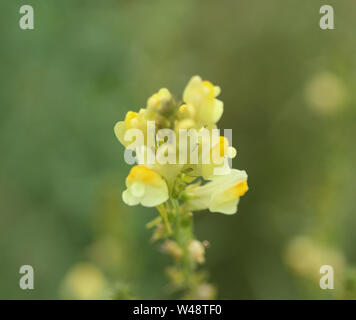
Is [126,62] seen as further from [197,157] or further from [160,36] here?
[197,157]

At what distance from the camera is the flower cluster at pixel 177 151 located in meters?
1.98

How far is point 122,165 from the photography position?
15.1ft

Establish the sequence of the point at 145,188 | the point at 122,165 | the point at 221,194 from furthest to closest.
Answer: the point at 122,165, the point at 221,194, the point at 145,188

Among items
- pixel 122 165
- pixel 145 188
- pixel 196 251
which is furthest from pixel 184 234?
Result: pixel 122 165

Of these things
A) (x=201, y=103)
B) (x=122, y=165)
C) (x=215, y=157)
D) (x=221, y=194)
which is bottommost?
(x=221, y=194)

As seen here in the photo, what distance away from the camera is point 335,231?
13.1 ft

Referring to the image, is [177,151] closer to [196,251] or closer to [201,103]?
[201,103]

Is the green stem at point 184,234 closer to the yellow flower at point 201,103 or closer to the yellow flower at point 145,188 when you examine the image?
the yellow flower at point 145,188

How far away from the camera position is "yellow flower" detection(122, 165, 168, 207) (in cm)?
197

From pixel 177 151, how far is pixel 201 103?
0.74ft

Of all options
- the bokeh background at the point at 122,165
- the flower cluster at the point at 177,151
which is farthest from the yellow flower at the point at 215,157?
the bokeh background at the point at 122,165

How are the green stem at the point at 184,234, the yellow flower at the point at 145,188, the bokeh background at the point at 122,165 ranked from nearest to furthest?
1. the yellow flower at the point at 145,188
2. the green stem at the point at 184,234
3. the bokeh background at the point at 122,165

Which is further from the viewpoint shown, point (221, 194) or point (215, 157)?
point (221, 194)

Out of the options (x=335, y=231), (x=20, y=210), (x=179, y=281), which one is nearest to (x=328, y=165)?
(x=335, y=231)
